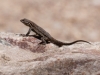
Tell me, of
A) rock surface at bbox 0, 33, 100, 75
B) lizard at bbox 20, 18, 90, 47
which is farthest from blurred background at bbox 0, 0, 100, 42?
rock surface at bbox 0, 33, 100, 75

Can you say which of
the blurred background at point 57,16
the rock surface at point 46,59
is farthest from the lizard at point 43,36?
the blurred background at point 57,16

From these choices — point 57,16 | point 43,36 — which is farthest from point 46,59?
point 57,16

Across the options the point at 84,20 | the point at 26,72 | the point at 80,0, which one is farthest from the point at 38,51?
the point at 80,0

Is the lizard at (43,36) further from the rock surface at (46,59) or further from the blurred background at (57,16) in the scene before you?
the blurred background at (57,16)

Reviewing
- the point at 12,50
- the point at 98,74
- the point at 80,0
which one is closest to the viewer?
the point at 98,74

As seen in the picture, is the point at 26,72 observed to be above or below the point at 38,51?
below

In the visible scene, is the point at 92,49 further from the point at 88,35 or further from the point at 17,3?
the point at 17,3

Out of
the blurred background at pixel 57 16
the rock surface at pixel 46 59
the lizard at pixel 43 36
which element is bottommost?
the rock surface at pixel 46 59

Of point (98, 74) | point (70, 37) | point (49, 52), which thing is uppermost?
point (70, 37)
